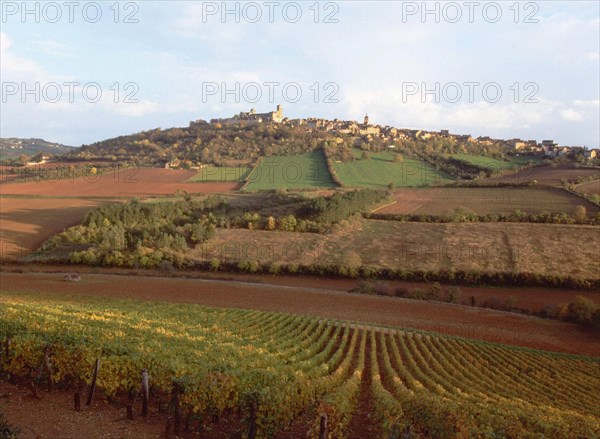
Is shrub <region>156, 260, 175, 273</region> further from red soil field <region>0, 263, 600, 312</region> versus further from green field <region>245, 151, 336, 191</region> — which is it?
green field <region>245, 151, 336, 191</region>

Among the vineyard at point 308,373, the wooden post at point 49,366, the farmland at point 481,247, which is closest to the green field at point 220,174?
the farmland at point 481,247

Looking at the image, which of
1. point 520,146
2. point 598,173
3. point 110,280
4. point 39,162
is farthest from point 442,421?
point 520,146

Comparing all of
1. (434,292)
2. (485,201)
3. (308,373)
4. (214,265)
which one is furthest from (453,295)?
(485,201)

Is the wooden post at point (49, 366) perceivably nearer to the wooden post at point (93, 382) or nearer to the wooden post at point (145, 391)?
the wooden post at point (93, 382)

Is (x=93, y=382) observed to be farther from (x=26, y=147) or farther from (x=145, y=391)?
(x=26, y=147)

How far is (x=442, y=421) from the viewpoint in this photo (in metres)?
9.04

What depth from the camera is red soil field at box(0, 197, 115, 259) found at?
45000mm

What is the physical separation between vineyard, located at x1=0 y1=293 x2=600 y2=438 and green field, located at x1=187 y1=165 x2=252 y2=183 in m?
57.1

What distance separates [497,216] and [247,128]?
87.2 m

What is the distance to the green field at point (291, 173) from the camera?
3004 inches

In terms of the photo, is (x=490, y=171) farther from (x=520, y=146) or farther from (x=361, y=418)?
(x=361, y=418)

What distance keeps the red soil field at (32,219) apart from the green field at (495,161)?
240ft

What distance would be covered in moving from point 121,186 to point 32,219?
2049cm

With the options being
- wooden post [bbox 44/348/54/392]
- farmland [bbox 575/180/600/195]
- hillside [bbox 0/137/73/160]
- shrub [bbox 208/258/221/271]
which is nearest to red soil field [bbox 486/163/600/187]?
farmland [bbox 575/180/600/195]
